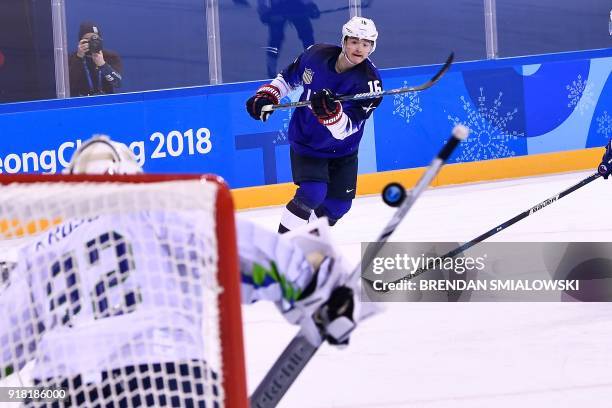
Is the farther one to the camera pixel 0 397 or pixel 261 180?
pixel 261 180

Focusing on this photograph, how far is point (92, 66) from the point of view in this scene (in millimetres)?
6922

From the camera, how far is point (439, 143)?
25.7ft

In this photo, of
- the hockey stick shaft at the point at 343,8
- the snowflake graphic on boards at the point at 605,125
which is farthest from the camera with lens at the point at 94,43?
the snowflake graphic on boards at the point at 605,125

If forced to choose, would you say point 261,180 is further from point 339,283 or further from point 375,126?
point 339,283

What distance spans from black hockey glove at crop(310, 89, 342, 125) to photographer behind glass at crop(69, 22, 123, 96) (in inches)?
109

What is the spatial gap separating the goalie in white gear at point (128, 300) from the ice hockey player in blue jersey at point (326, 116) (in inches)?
108

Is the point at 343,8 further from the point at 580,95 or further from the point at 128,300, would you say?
the point at 128,300

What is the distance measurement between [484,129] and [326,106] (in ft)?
12.4

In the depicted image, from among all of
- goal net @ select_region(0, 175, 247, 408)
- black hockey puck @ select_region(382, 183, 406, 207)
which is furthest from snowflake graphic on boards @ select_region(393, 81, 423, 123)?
goal net @ select_region(0, 175, 247, 408)

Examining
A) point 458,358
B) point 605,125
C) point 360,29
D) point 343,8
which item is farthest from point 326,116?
point 605,125

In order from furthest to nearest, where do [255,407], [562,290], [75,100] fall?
[75,100], [562,290], [255,407]

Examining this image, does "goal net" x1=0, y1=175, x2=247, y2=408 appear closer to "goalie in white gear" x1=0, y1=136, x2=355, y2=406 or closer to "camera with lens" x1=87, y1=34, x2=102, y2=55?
"goalie in white gear" x1=0, y1=136, x2=355, y2=406

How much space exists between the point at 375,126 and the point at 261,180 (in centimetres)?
90

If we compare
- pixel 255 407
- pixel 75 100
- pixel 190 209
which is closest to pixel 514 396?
pixel 255 407
